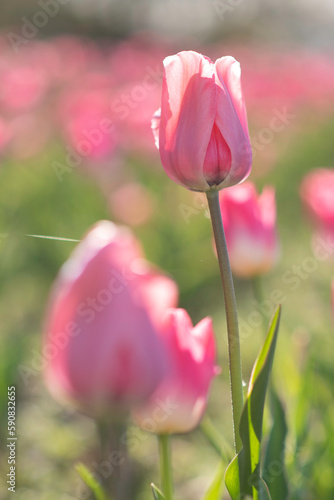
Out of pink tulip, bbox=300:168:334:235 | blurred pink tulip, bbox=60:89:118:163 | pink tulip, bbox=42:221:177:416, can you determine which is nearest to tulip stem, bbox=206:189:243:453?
pink tulip, bbox=42:221:177:416

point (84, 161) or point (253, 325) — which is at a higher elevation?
point (84, 161)

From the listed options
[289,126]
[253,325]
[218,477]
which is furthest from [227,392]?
[289,126]

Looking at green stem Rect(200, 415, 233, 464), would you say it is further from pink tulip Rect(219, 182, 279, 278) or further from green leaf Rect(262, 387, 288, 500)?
pink tulip Rect(219, 182, 279, 278)

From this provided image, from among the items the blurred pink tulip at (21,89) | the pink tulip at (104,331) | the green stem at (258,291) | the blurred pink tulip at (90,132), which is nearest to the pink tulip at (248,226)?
the green stem at (258,291)

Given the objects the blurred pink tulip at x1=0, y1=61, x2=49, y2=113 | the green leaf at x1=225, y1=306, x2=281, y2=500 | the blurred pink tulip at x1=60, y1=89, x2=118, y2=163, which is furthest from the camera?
the blurred pink tulip at x1=0, y1=61, x2=49, y2=113

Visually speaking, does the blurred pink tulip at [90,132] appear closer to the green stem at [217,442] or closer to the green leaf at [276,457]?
the green stem at [217,442]

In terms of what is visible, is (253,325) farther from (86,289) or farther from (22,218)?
(86,289)
